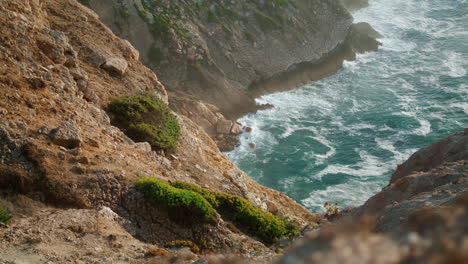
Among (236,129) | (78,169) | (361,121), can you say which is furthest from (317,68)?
(78,169)

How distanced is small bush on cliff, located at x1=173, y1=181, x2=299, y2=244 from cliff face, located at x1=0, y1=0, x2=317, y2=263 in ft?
2.74

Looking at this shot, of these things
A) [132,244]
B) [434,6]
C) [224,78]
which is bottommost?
[132,244]

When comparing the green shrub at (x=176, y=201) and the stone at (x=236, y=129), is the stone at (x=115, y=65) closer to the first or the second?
the green shrub at (x=176, y=201)

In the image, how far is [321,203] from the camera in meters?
31.8

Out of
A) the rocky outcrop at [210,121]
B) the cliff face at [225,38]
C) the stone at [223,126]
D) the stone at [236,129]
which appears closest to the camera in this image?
the rocky outcrop at [210,121]

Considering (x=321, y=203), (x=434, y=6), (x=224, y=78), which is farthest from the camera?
(x=434, y=6)

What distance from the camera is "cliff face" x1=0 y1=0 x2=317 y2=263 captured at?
13383 mm

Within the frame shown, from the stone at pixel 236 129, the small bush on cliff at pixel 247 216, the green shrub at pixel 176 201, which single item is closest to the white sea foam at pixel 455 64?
the stone at pixel 236 129

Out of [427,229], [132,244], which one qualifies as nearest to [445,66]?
[132,244]

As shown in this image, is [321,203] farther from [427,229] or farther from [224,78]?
[427,229]

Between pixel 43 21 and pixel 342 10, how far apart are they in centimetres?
4856

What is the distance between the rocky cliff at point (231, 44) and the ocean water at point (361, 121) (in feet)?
8.52

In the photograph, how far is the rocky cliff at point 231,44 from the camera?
139 feet

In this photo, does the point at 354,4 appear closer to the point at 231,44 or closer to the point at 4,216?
the point at 231,44
